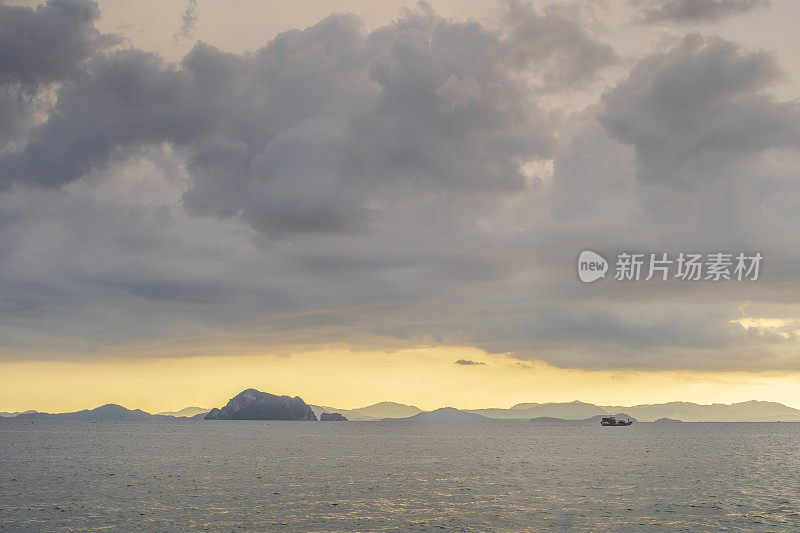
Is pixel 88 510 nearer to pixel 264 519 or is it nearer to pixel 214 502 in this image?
pixel 214 502

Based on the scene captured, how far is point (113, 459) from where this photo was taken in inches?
5699

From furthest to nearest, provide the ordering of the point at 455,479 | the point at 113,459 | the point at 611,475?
the point at 113,459 → the point at 611,475 → the point at 455,479

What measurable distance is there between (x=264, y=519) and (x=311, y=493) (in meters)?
20.5

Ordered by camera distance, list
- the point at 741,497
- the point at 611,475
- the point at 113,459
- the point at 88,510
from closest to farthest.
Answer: the point at 88,510 < the point at 741,497 < the point at 611,475 < the point at 113,459

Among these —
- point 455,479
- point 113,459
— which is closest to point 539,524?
point 455,479

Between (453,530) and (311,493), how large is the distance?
30669 mm

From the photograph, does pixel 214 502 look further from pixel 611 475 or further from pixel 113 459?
pixel 113 459

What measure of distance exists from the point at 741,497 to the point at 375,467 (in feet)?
221

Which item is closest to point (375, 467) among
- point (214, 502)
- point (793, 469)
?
point (214, 502)

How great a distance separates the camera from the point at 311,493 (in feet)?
284

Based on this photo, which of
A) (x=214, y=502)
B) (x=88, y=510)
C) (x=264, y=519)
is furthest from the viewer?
(x=214, y=502)

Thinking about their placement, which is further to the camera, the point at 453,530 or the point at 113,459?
the point at 113,459

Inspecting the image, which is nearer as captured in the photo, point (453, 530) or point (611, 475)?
point (453, 530)

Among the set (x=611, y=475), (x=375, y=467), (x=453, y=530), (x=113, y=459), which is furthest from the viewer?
(x=113, y=459)
